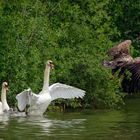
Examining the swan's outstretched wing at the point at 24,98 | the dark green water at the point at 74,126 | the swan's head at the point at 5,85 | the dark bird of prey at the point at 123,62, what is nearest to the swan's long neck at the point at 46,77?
the swan's outstretched wing at the point at 24,98

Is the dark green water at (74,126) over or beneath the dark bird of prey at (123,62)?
beneath

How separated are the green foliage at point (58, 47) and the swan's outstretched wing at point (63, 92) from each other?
0.91 meters

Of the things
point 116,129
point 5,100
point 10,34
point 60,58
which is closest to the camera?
point 116,129

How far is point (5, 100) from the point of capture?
18.1 meters

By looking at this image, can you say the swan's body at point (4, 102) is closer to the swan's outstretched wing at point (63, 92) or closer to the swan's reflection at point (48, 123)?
the swan's reflection at point (48, 123)

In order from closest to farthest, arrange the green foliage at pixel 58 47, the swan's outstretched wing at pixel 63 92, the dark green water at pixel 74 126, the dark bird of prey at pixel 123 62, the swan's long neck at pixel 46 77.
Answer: the dark green water at pixel 74 126 < the swan's long neck at pixel 46 77 < the swan's outstretched wing at pixel 63 92 < the green foliage at pixel 58 47 < the dark bird of prey at pixel 123 62

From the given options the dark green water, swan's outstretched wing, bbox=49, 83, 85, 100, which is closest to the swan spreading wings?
swan's outstretched wing, bbox=49, 83, 85, 100

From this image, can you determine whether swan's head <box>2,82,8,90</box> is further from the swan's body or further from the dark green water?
the dark green water

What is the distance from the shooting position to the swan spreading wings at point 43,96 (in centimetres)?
1717

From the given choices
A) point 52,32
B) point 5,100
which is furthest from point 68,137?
point 52,32

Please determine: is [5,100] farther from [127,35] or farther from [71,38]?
[127,35]

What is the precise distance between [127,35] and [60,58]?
9.65 meters

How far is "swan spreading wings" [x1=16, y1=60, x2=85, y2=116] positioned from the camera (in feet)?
56.3

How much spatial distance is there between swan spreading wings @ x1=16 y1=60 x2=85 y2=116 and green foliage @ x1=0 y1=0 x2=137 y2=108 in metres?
0.92
